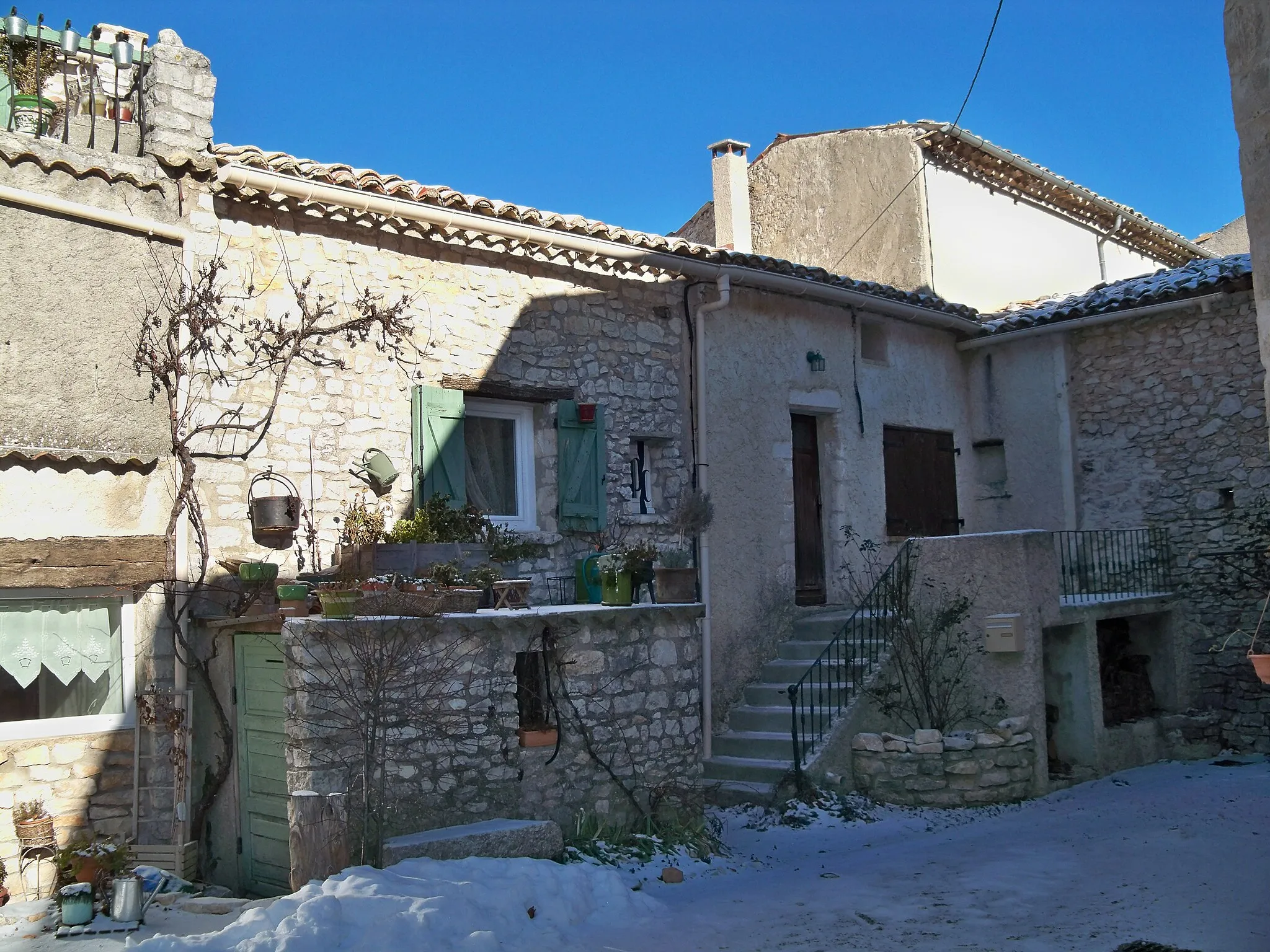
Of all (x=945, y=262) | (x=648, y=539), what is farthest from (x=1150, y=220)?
(x=648, y=539)

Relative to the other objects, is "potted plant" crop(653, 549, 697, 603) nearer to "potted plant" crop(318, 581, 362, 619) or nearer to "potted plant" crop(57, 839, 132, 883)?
"potted plant" crop(318, 581, 362, 619)

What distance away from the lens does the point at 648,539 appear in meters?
10.2

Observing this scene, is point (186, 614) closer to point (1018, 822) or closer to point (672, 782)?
point (672, 782)

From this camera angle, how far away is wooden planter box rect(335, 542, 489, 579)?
7.87 meters

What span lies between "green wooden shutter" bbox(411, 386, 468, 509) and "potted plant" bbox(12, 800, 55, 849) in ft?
10.6

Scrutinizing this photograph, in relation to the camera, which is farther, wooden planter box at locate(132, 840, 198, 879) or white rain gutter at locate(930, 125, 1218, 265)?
white rain gutter at locate(930, 125, 1218, 265)

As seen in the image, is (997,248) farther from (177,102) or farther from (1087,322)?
(177,102)

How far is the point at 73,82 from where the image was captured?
844cm

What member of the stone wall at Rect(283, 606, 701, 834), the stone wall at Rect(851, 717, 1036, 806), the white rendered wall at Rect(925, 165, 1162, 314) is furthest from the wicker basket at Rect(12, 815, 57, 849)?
the white rendered wall at Rect(925, 165, 1162, 314)

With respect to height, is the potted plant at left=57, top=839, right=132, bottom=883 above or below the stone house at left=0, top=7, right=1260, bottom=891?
below

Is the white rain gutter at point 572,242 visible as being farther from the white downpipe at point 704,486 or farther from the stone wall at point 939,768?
the stone wall at point 939,768

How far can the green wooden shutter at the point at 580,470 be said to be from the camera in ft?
31.7

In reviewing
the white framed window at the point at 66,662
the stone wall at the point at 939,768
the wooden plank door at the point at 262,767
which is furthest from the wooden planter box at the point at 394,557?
the stone wall at the point at 939,768

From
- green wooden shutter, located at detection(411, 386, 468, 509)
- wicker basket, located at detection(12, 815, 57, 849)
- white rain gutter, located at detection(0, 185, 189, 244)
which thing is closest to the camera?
wicker basket, located at detection(12, 815, 57, 849)
